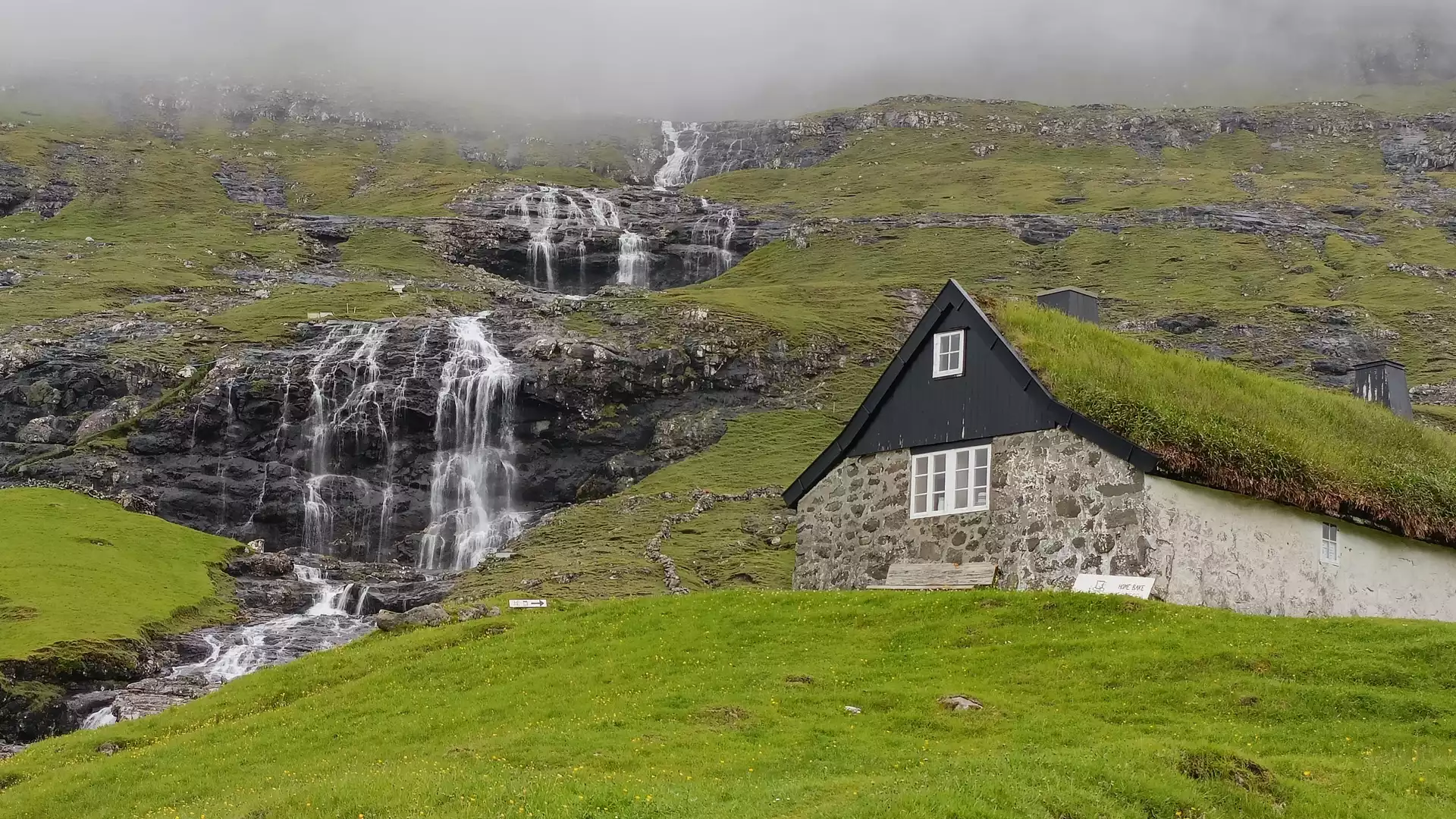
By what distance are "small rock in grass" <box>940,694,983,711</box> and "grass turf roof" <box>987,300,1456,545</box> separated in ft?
30.4

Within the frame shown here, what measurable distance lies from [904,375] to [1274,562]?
10.5 m

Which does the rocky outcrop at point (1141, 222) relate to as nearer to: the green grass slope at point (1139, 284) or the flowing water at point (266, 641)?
the green grass slope at point (1139, 284)

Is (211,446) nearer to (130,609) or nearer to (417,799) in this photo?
(130,609)

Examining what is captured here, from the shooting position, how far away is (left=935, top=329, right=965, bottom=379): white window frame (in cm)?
3472

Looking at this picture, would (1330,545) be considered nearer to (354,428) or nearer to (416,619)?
(416,619)

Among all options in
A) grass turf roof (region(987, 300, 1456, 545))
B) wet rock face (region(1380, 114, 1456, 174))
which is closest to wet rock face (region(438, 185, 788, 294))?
wet rock face (region(1380, 114, 1456, 174))

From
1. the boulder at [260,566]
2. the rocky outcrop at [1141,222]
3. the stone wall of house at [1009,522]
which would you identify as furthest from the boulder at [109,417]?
the rocky outcrop at [1141,222]

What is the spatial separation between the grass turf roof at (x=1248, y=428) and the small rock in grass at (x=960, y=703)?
30.4 feet

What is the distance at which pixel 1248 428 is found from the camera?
32.0 m

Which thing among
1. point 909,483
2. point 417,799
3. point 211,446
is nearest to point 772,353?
point 211,446

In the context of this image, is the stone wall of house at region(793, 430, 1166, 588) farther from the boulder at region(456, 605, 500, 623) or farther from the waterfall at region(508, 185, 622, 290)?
the waterfall at region(508, 185, 622, 290)

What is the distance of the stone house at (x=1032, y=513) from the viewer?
30.1m

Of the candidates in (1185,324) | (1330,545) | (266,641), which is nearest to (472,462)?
(266,641)

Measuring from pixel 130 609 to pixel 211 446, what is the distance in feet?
89.4
